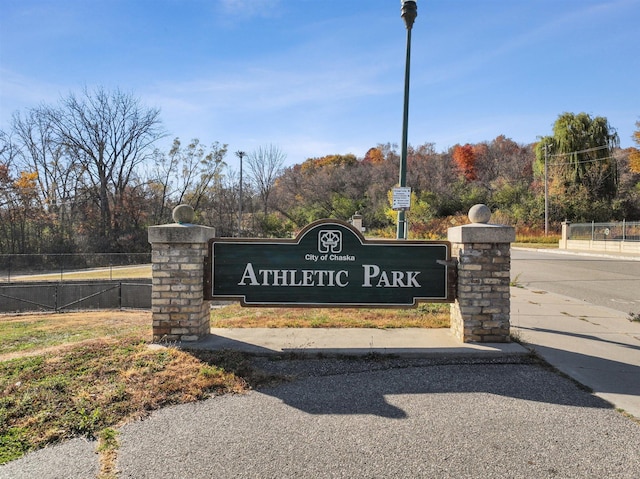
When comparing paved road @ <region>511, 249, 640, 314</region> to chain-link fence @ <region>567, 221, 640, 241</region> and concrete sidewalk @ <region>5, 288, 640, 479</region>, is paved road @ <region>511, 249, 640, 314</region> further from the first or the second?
chain-link fence @ <region>567, 221, 640, 241</region>

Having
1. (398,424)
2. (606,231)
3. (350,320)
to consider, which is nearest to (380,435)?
(398,424)

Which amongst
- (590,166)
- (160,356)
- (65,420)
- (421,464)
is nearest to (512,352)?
(421,464)

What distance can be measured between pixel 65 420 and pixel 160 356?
138 centimetres

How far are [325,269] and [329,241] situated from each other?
360 mm

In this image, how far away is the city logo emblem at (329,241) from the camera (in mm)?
5434

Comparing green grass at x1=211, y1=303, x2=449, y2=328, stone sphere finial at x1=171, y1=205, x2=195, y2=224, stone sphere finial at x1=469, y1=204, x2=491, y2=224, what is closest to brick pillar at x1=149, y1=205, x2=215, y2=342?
stone sphere finial at x1=171, y1=205, x2=195, y2=224

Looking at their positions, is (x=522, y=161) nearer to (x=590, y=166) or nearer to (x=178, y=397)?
(x=590, y=166)

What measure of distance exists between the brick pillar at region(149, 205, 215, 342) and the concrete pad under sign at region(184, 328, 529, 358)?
0.94 feet

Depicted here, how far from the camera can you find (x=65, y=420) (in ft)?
10.8

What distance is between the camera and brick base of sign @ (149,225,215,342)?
513 centimetres

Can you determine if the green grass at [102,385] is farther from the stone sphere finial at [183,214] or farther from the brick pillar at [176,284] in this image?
the stone sphere finial at [183,214]

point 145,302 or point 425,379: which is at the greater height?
point 425,379

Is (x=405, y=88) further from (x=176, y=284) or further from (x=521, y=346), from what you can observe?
(x=176, y=284)

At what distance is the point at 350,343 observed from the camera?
526 centimetres
